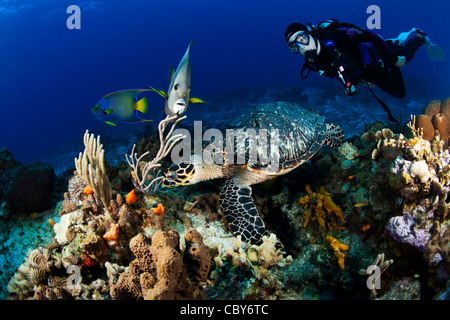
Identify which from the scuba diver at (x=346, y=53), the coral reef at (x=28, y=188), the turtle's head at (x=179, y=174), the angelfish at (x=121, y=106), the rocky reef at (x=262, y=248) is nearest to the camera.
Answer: the rocky reef at (x=262, y=248)

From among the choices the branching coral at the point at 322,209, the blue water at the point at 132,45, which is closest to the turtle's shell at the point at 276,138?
the branching coral at the point at 322,209

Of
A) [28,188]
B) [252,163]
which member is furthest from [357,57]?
[28,188]

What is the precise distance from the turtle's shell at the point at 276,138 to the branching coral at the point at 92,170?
1.79 m

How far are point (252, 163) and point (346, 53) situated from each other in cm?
351

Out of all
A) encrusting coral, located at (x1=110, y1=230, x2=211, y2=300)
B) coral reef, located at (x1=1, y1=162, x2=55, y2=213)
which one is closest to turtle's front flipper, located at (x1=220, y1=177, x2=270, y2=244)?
encrusting coral, located at (x1=110, y1=230, x2=211, y2=300)

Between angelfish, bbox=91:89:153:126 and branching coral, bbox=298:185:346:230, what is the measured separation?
8.87 ft

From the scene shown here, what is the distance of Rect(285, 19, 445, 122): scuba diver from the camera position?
4461mm

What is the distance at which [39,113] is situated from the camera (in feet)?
143

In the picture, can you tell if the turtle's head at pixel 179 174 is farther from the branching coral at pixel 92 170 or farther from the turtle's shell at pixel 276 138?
the branching coral at pixel 92 170

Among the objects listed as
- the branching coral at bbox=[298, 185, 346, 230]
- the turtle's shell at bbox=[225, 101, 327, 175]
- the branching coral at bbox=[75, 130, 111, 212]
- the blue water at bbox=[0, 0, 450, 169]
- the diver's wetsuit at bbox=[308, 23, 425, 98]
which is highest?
the blue water at bbox=[0, 0, 450, 169]

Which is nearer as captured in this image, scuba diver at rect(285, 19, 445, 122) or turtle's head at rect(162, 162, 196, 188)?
turtle's head at rect(162, 162, 196, 188)

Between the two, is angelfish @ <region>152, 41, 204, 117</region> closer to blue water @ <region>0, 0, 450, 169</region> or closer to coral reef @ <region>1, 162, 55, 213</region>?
coral reef @ <region>1, 162, 55, 213</region>

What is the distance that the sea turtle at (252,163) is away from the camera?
297 centimetres
